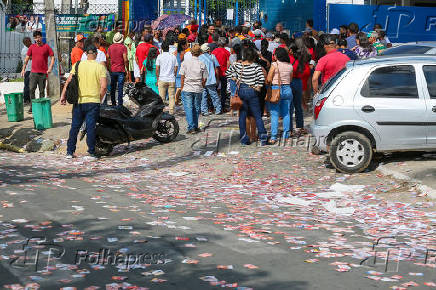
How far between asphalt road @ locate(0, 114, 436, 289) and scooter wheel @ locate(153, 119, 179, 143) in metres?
1.66

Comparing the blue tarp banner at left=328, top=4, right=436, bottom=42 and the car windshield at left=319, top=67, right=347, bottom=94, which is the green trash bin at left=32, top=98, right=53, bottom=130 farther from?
the blue tarp banner at left=328, top=4, right=436, bottom=42

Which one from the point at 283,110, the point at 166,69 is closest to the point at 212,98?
the point at 166,69

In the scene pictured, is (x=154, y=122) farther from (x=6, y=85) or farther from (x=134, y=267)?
(x=6, y=85)

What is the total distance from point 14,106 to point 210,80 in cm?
479

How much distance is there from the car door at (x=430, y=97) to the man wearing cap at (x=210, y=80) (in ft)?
22.7

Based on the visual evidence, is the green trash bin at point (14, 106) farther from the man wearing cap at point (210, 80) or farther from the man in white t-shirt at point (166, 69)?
the man wearing cap at point (210, 80)

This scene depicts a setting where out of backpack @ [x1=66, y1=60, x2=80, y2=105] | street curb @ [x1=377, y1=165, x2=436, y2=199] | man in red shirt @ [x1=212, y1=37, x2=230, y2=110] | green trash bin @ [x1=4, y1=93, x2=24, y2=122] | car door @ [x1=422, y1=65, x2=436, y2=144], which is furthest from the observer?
man in red shirt @ [x1=212, y1=37, x2=230, y2=110]

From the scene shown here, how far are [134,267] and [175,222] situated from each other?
2041 millimetres

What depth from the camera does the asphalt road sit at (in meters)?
6.69

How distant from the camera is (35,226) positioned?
847cm

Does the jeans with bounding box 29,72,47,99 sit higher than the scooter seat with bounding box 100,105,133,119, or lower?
higher

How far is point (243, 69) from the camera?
48.0 feet

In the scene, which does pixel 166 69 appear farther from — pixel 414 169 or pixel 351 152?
pixel 414 169

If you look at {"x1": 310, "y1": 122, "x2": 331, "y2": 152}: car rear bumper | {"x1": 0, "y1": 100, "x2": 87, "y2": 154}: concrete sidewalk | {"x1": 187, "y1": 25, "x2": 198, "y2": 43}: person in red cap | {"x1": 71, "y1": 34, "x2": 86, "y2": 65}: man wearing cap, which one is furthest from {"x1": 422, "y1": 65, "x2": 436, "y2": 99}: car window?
{"x1": 187, "y1": 25, "x2": 198, "y2": 43}: person in red cap
